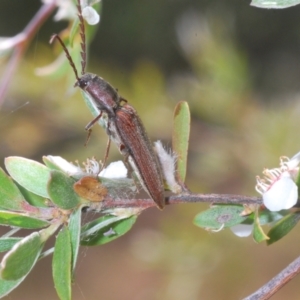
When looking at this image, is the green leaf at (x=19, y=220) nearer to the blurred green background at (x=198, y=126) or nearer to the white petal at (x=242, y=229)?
the white petal at (x=242, y=229)

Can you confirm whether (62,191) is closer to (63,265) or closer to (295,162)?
(63,265)

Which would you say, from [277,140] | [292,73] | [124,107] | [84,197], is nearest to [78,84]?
[124,107]

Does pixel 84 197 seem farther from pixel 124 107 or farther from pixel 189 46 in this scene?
pixel 189 46

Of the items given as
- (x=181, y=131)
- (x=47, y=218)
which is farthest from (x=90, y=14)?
(x=47, y=218)

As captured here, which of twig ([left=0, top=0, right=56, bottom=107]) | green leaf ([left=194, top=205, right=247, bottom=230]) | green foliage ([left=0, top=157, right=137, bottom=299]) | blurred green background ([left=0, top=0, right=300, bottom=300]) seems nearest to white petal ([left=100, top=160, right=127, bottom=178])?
green foliage ([left=0, top=157, right=137, bottom=299])

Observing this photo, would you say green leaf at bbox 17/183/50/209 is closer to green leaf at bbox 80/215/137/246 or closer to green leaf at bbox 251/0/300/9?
green leaf at bbox 80/215/137/246

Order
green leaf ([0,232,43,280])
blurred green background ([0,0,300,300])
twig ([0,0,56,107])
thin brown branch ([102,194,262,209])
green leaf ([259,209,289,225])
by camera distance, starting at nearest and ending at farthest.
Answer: green leaf ([0,232,43,280])
thin brown branch ([102,194,262,209])
green leaf ([259,209,289,225])
twig ([0,0,56,107])
blurred green background ([0,0,300,300])
